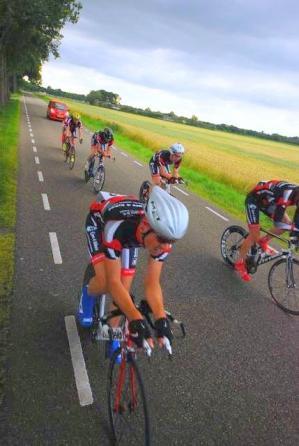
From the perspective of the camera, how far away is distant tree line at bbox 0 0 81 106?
23.0 m

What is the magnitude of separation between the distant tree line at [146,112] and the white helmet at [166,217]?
113124 millimetres

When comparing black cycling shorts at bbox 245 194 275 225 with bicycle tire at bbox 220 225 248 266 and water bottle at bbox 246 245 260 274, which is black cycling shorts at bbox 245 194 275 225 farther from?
bicycle tire at bbox 220 225 248 266

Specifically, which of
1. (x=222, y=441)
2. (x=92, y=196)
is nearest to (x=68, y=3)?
(x=92, y=196)

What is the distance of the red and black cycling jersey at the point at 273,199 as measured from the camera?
582 centimetres

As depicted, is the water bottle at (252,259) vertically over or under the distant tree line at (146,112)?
over

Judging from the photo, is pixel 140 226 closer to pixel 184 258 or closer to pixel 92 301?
pixel 92 301

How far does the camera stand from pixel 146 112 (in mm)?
137750

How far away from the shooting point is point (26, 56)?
35594 millimetres

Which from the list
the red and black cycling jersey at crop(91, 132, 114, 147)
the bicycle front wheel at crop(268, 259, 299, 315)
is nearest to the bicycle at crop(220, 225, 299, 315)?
the bicycle front wheel at crop(268, 259, 299, 315)

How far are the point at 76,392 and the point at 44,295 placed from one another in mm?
1882

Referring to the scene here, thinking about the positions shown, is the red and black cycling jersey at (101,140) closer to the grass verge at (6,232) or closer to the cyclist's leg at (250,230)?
the grass verge at (6,232)

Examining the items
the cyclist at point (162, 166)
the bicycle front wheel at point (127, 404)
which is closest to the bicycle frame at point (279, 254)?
the cyclist at point (162, 166)

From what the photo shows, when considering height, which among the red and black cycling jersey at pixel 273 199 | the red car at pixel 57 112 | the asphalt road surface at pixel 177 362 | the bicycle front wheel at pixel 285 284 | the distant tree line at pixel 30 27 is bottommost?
the red car at pixel 57 112

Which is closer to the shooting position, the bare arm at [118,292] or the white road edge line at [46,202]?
the bare arm at [118,292]
